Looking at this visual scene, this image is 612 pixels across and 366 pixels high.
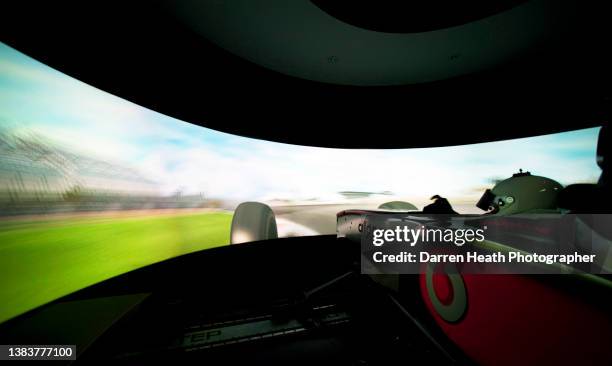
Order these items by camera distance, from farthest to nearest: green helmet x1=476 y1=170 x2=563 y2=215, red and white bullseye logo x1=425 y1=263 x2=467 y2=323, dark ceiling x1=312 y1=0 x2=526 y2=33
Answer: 1. dark ceiling x1=312 y1=0 x2=526 y2=33
2. green helmet x1=476 y1=170 x2=563 y2=215
3. red and white bullseye logo x1=425 y1=263 x2=467 y2=323

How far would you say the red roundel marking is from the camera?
977mm

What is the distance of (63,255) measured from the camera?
2.07m

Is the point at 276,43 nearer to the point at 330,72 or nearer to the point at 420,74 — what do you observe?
the point at 330,72

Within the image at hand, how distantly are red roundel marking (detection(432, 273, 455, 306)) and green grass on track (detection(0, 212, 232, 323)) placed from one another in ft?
8.37

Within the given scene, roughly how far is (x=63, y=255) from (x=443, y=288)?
3.38 meters

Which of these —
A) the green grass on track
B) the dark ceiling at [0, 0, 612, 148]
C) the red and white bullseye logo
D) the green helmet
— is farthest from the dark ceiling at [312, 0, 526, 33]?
the green grass on track

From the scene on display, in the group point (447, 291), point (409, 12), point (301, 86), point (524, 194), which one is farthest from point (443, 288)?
point (301, 86)

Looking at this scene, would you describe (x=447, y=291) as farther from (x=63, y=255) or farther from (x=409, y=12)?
(x=63, y=255)

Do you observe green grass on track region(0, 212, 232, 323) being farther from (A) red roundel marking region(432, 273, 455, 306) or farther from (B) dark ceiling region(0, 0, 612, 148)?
(A) red roundel marking region(432, 273, 455, 306)

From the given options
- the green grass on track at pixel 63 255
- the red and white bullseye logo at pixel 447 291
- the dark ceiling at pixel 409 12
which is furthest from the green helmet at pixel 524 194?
the green grass on track at pixel 63 255

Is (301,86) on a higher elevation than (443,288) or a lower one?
→ higher

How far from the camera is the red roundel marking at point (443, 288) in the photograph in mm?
977

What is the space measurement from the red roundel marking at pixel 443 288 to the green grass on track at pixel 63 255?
8.37 feet

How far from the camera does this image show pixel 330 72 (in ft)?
9.21
